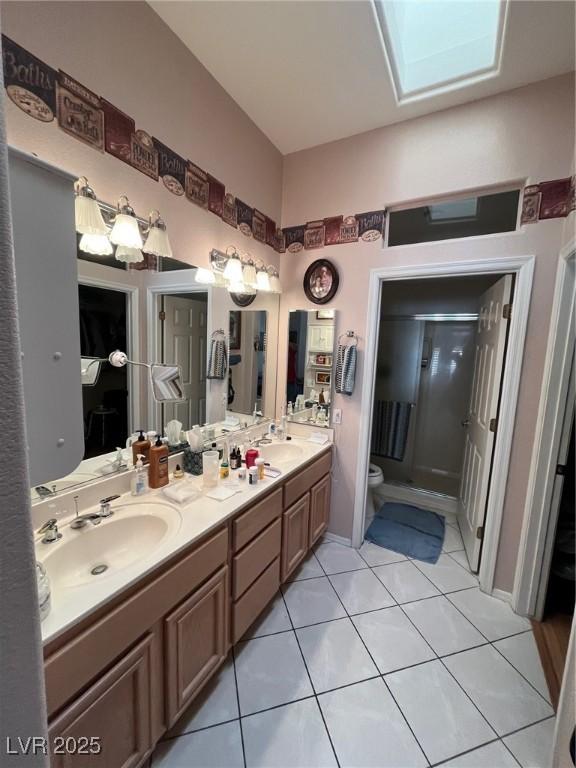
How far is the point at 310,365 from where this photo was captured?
2.47m

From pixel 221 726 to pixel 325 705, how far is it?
44 centimetres

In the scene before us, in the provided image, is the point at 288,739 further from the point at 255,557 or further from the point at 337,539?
the point at 337,539

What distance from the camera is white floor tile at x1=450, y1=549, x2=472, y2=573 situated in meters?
2.27

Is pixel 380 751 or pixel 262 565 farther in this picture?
pixel 262 565

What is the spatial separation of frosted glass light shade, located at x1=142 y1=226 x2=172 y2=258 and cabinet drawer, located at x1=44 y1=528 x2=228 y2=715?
130cm

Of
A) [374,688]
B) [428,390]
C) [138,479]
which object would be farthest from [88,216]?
[428,390]

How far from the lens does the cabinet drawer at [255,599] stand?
1480mm

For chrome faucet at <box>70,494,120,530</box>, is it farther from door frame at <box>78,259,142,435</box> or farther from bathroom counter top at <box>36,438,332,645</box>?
door frame at <box>78,259,142,435</box>

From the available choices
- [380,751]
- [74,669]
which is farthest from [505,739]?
[74,669]

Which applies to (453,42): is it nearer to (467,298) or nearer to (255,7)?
(255,7)

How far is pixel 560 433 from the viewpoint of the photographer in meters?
1.73

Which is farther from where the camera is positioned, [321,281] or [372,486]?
[372,486]

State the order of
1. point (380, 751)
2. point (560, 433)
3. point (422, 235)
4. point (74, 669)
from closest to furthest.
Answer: point (74, 669)
point (380, 751)
point (560, 433)
point (422, 235)

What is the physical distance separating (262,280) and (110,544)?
5.77 feet
